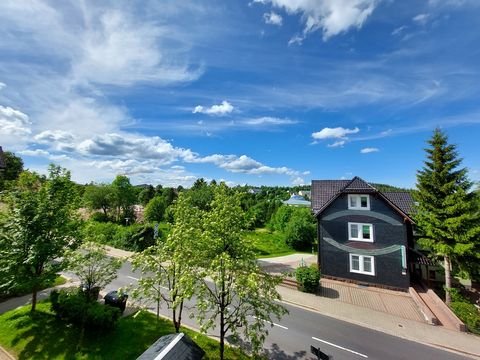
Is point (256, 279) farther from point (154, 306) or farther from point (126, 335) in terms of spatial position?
point (154, 306)

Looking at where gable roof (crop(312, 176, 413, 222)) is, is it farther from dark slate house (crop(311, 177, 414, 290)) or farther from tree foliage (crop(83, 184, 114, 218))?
tree foliage (crop(83, 184, 114, 218))

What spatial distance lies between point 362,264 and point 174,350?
19.3 m

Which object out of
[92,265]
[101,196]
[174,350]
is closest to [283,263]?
[92,265]

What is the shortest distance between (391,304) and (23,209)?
23747mm

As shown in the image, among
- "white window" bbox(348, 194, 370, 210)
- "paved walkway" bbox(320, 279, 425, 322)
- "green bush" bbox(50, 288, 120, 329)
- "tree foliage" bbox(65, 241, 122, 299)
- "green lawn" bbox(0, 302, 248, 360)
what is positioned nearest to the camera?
"green lawn" bbox(0, 302, 248, 360)

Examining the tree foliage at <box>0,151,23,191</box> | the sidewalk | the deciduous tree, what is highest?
the tree foliage at <box>0,151,23,191</box>

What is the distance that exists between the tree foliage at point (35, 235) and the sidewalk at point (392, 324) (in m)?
15.0

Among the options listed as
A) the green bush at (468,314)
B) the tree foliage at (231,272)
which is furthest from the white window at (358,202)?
the tree foliage at (231,272)

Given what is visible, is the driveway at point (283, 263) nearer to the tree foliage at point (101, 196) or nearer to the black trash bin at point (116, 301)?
the black trash bin at point (116, 301)

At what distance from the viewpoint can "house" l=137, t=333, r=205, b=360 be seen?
796 centimetres

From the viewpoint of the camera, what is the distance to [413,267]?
23953mm

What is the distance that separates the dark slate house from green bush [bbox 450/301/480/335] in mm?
4533

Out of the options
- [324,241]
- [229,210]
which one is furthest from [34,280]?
[324,241]

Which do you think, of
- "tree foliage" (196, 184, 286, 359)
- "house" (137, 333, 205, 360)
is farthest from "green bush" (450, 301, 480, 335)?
"house" (137, 333, 205, 360)
